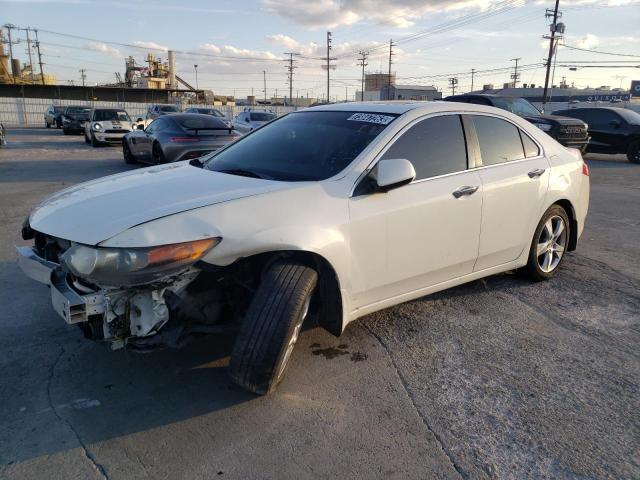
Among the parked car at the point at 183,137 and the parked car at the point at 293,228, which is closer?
the parked car at the point at 293,228

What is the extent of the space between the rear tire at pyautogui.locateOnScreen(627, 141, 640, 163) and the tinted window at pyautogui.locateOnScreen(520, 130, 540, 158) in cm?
1420

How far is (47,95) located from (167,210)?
2142 inches

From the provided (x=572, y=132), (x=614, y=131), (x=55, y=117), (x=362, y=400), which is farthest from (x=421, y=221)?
(x=55, y=117)

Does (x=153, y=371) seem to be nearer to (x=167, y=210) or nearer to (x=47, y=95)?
(x=167, y=210)

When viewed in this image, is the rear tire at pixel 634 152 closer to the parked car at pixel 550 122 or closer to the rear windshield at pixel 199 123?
the parked car at pixel 550 122

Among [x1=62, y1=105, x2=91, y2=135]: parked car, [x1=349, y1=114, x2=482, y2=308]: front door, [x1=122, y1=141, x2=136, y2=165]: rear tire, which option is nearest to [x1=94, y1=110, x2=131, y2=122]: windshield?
[x1=62, y1=105, x2=91, y2=135]: parked car

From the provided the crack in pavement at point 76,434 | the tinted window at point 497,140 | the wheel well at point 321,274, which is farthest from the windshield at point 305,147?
the crack in pavement at point 76,434

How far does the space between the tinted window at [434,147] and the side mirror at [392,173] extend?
0.24m

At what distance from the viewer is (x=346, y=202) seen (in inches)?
121

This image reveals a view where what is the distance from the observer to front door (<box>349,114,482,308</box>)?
3.16m

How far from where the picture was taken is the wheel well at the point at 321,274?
9.43 ft

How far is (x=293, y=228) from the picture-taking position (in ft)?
9.23

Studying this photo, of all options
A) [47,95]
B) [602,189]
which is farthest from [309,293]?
[47,95]

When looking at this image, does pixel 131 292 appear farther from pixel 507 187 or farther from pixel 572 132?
pixel 572 132
